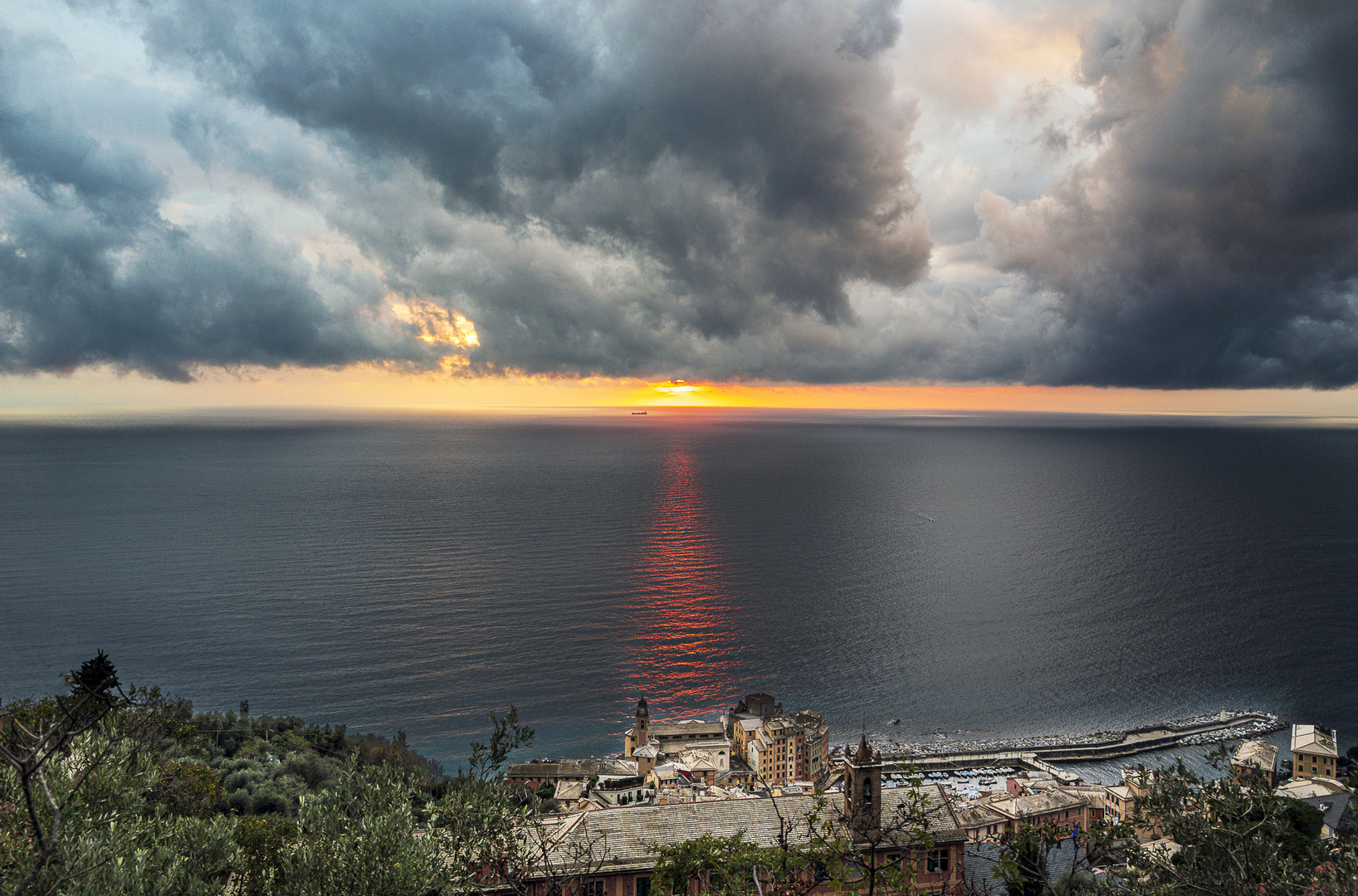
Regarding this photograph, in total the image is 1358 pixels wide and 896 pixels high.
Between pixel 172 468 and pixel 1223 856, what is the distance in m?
194

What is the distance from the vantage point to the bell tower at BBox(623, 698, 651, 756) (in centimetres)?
4306

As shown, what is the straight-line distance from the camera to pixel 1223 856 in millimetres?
9711

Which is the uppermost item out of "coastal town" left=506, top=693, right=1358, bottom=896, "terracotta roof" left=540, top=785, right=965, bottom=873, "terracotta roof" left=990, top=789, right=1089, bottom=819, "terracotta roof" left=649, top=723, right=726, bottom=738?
"terracotta roof" left=540, top=785, right=965, bottom=873

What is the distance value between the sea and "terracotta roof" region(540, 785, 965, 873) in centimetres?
2259

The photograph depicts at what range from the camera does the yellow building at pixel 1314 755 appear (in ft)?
136

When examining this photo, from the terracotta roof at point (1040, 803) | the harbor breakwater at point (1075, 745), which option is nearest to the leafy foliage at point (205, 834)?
the terracotta roof at point (1040, 803)

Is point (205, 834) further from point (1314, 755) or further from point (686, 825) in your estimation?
point (1314, 755)

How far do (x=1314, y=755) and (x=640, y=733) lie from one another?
42.0 m

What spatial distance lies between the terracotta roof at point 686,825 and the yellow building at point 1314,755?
3569 centimetres

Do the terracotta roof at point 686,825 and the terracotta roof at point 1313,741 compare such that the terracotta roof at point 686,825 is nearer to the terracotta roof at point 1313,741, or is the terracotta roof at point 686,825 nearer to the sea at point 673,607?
the sea at point 673,607

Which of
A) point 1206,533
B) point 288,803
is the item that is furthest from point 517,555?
point 1206,533

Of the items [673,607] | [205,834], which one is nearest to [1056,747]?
[673,607]

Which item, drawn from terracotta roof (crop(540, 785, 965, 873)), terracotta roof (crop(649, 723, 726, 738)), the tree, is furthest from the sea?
the tree

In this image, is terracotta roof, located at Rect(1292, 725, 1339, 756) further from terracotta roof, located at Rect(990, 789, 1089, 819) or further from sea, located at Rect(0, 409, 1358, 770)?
terracotta roof, located at Rect(990, 789, 1089, 819)
